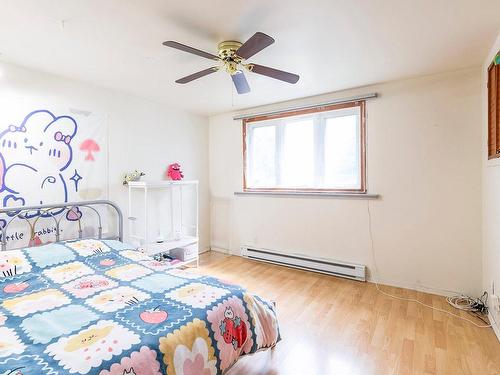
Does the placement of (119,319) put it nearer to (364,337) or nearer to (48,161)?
(364,337)

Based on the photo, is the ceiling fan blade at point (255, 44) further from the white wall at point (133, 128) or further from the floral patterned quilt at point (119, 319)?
the white wall at point (133, 128)

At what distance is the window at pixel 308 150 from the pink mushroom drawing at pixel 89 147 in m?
1.99

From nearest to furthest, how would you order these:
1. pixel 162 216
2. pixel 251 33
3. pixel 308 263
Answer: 1. pixel 251 33
2. pixel 308 263
3. pixel 162 216

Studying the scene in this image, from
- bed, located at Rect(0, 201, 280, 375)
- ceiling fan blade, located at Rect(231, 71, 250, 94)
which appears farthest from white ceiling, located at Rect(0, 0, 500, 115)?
bed, located at Rect(0, 201, 280, 375)

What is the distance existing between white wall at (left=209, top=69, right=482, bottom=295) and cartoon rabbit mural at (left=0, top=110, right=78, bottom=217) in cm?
271

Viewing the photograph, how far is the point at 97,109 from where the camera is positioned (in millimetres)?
2900

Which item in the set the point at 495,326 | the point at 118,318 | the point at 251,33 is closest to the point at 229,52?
the point at 251,33

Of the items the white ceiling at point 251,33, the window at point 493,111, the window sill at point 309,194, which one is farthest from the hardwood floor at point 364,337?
the white ceiling at point 251,33

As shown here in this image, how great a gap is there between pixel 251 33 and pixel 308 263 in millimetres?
2711

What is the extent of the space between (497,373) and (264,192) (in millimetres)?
2793

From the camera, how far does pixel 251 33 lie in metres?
1.86

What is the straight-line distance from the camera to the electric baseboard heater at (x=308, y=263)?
3108 mm

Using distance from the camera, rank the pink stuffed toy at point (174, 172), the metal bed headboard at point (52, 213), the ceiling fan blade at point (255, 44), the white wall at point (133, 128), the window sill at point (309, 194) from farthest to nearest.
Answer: the pink stuffed toy at point (174, 172), the window sill at point (309, 194), the white wall at point (133, 128), the metal bed headboard at point (52, 213), the ceiling fan blade at point (255, 44)

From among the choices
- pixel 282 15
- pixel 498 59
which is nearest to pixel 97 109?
pixel 282 15
